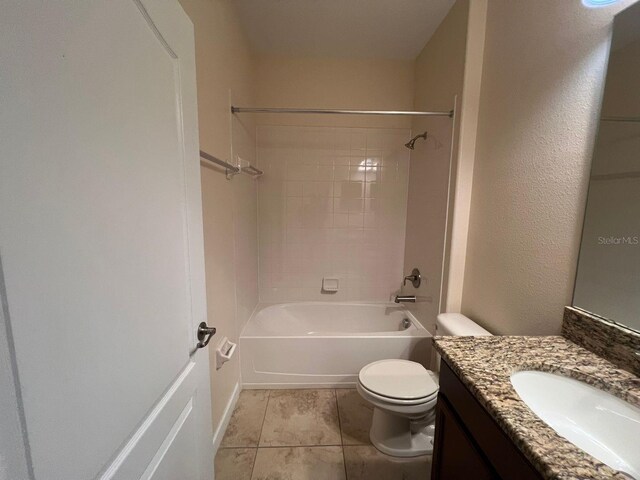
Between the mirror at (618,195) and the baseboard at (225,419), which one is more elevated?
the mirror at (618,195)

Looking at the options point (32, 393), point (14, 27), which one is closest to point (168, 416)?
point (32, 393)

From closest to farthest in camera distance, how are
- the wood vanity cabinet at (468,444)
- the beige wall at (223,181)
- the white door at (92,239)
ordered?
the white door at (92,239), the wood vanity cabinet at (468,444), the beige wall at (223,181)

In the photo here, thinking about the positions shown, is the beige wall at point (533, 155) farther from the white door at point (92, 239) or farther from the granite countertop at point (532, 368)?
the white door at point (92, 239)

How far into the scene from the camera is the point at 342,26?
6.49 ft

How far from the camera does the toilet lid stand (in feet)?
4.67

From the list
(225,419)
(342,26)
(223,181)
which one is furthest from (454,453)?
(342,26)

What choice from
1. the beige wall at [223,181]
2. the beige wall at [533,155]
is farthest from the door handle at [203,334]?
the beige wall at [533,155]

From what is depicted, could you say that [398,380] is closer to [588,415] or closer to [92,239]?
[588,415]

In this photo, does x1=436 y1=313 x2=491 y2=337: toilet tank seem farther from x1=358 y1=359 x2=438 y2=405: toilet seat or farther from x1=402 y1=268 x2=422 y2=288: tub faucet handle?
x1=402 y1=268 x2=422 y2=288: tub faucet handle

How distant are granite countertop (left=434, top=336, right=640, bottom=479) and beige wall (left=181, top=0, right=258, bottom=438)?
46.1 inches

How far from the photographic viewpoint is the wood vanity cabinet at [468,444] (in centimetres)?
64

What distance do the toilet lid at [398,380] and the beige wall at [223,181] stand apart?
881mm

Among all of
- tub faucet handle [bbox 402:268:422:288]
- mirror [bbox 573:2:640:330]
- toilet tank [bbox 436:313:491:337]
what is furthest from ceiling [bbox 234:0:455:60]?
toilet tank [bbox 436:313:491:337]

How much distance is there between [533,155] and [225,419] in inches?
85.2
